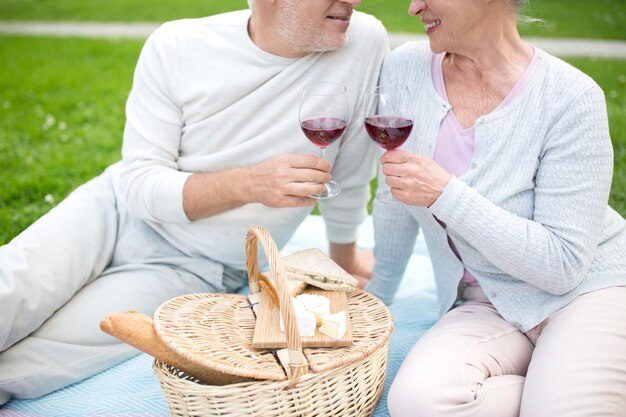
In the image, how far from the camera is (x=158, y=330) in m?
2.35

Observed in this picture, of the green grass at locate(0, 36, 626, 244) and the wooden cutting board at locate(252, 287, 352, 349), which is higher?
the wooden cutting board at locate(252, 287, 352, 349)

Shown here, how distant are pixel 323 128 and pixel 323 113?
0.25ft

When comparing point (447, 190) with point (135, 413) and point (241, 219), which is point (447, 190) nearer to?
point (241, 219)

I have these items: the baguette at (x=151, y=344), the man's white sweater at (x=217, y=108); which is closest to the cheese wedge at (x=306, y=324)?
the baguette at (x=151, y=344)

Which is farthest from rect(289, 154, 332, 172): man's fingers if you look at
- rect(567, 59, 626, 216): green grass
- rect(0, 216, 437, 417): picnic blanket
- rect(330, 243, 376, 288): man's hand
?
rect(567, 59, 626, 216): green grass

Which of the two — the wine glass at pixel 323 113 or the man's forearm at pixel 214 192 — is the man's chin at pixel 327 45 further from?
the man's forearm at pixel 214 192

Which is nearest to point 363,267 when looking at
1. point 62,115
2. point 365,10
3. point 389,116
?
point 389,116

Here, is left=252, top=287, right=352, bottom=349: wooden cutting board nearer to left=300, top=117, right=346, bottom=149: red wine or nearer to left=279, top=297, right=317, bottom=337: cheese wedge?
left=279, top=297, right=317, bottom=337: cheese wedge

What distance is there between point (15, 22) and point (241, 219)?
10819 millimetres

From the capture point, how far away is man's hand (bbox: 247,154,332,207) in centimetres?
258

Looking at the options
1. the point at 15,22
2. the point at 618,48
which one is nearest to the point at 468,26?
the point at 618,48

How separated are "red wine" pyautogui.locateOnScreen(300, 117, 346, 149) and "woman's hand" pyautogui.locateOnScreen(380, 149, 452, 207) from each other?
0.22m

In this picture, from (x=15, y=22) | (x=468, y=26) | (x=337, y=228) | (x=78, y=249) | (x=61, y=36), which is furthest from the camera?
(x=15, y=22)

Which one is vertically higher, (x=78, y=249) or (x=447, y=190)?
(x=447, y=190)
